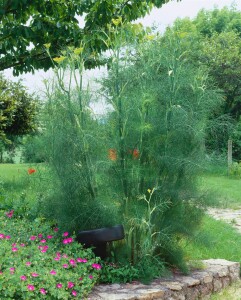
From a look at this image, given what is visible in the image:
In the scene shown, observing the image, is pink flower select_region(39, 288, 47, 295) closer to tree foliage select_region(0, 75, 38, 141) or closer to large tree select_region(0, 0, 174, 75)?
large tree select_region(0, 0, 174, 75)

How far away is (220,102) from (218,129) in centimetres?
45

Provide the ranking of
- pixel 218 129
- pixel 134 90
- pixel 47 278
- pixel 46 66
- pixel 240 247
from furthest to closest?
1. pixel 46 66
2. pixel 240 247
3. pixel 218 129
4. pixel 134 90
5. pixel 47 278

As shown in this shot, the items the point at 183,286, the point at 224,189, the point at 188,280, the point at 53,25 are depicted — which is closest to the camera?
the point at 183,286

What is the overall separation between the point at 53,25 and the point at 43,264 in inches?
197

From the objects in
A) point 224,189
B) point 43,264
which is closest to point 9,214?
point 43,264

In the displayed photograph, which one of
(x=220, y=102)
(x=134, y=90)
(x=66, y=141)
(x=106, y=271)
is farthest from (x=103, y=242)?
(x=220, y=102)

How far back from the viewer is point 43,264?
433 cm

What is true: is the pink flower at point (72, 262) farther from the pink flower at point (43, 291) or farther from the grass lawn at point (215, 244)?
the grass lawn at point (215, 244)

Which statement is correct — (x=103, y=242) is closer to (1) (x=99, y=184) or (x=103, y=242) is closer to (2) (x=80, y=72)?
(1) (x=99, y=184)

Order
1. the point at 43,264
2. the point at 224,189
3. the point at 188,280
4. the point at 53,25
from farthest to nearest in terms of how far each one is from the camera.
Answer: the point at 224,189, the point at 53,25, the point at 188,280, the point at 43,264

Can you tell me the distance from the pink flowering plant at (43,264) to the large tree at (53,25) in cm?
366

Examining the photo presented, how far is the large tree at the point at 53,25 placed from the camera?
808 cm

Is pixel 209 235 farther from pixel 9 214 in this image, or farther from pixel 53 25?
pixel 53 25

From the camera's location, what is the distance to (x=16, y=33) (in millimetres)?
7898
